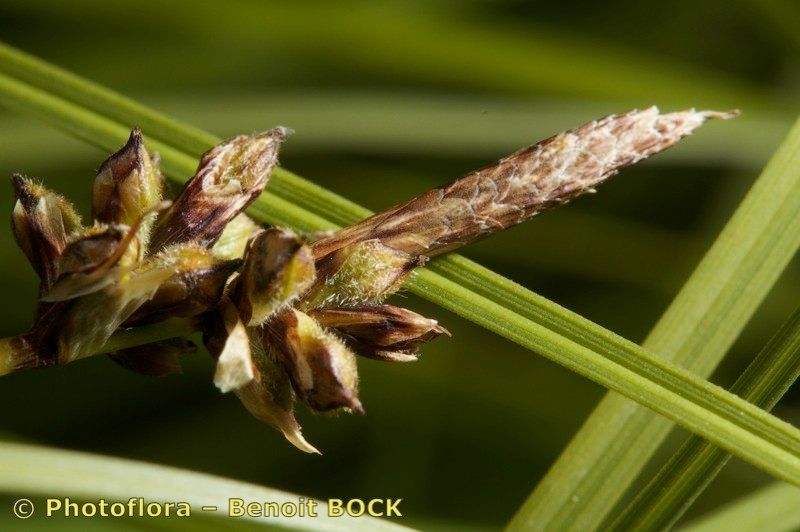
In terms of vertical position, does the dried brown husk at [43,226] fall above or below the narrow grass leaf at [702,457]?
below

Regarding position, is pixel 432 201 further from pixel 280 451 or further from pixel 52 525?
pixel 280 451

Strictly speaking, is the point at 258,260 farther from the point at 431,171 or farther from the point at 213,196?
the point at 431,171

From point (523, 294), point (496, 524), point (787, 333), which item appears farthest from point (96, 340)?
point (496, 524)

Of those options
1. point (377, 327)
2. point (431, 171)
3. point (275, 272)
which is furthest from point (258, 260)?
point (431, 171)

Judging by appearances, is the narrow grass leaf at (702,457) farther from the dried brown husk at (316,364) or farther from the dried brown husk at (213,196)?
the dried brown husk at (213,196)

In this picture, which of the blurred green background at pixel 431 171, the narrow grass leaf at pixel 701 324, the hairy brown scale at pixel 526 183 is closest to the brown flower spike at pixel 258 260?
the hairy brown scale at pixel 526 183

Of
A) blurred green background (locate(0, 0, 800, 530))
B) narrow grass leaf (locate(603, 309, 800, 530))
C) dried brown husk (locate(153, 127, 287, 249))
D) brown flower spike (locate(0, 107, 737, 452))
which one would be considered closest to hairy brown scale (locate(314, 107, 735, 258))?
brown flower spike (locate(0, 107, 737, 452))

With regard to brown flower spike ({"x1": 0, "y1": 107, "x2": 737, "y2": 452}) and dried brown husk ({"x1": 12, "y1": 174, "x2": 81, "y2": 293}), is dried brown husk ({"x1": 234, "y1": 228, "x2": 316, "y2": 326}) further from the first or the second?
dried brown husk ({"x1": 12, "y1": 174, "x2": 81, "y2": 293})
